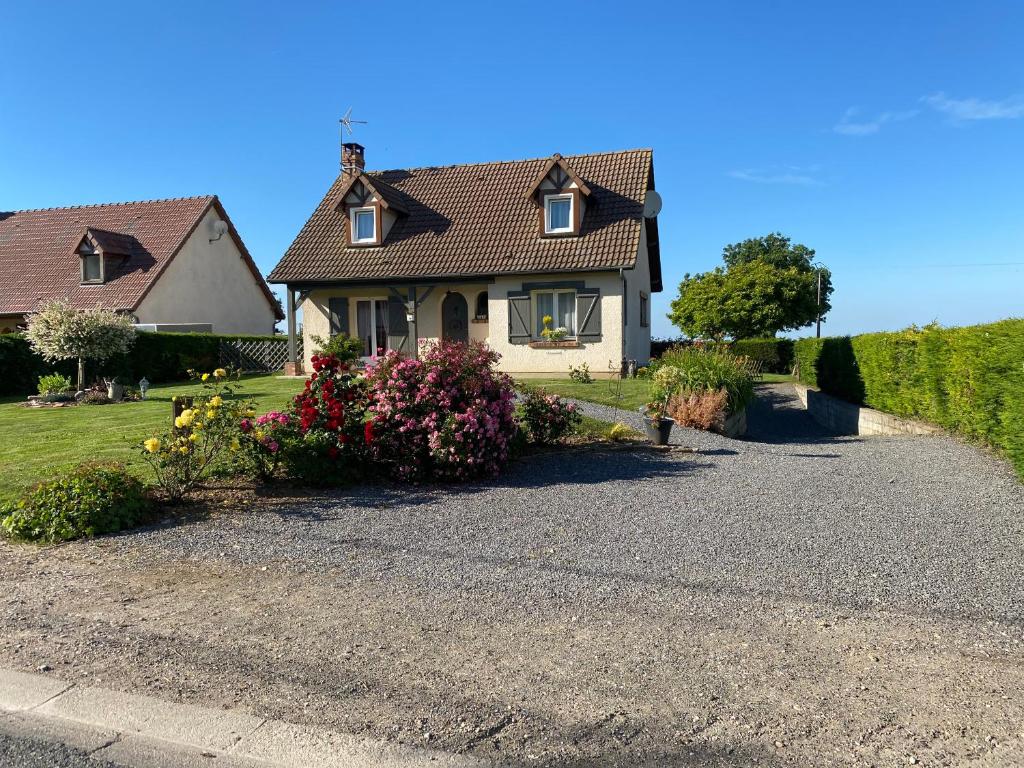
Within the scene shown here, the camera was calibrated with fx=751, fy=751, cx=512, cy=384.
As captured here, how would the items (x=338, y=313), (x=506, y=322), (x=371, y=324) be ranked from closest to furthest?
(x=506, y=322) → (x=338, y=313) → (x=371, y=324)

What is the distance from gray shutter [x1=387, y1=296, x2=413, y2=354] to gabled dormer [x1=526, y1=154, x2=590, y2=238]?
15.3 ft

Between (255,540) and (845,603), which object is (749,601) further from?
(255,540)

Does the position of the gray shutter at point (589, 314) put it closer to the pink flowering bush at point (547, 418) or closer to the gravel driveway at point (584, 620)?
the pink flowering bush at point (547, 418)

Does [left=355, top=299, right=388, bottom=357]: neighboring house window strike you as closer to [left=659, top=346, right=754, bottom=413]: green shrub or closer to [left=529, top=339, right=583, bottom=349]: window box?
[left=529, top=339, right=583, bottom=349]: window box

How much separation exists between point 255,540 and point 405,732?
3333 millimetres

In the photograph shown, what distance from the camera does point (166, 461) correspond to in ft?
23.6

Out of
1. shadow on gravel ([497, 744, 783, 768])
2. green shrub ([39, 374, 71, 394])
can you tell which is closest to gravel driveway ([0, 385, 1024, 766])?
shadow on gravel ([497, 744, 783, 768])

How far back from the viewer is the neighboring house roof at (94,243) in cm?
2544

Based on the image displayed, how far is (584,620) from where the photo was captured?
4293 millimetres

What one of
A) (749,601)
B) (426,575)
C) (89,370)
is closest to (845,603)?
(749,601)

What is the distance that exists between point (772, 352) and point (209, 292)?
23.9 meters

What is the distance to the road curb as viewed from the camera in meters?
2.98

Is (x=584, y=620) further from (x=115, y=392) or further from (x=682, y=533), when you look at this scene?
(x=115, y=392)

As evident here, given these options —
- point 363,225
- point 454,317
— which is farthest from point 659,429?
point 363,225
